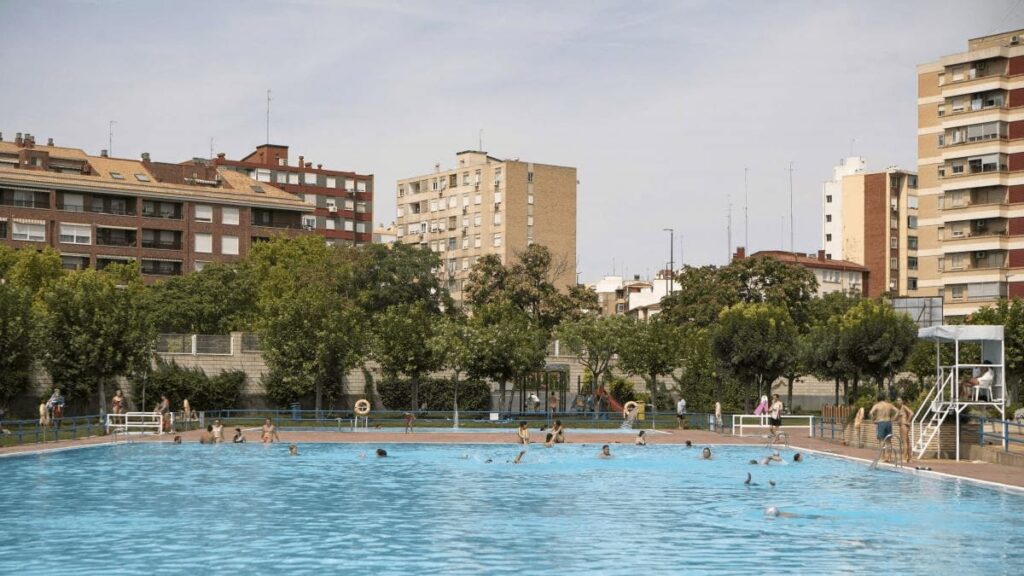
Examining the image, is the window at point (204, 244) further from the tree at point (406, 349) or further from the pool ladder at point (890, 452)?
the pool ladder at point (890, 452)

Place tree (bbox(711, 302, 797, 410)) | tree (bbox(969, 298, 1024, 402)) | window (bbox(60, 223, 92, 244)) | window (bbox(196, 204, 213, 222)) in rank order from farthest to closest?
window (bbox(196, 204, 213, 222)), window (bbox(60, 223, 92, 244)), tree (bbox(969, 298, 1024, 402)), tree (bbox(711, 302, 797, 410))

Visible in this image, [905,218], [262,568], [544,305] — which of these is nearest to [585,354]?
[544,305]

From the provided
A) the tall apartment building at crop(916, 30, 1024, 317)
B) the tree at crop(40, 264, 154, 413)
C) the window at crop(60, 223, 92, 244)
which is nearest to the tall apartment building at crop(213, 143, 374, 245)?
the window at crop(60, 223, 92, 244)

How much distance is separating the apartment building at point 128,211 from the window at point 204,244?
10 cm

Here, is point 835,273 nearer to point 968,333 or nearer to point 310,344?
point 310,344

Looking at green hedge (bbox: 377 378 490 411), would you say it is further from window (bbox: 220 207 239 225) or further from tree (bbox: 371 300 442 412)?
window (bbox: 220 207 239 225)

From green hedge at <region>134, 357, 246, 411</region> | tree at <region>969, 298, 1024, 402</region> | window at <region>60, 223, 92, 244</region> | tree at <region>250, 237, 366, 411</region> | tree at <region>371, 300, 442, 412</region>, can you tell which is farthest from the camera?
window at <region>60, 223, 92, 244</region>

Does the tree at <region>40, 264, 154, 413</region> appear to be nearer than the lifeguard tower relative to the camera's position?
No

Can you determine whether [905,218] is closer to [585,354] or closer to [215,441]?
[585,354]

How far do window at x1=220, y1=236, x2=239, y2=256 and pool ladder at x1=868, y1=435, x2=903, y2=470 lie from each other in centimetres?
8717

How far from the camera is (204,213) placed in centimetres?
11812

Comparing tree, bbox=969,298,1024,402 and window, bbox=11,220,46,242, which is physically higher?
window, bbox=11,220,46,242

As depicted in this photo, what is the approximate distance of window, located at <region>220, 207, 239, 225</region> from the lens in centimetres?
11931

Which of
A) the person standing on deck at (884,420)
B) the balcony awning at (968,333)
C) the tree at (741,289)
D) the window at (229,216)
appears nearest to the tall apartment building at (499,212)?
the window at (229,216)
